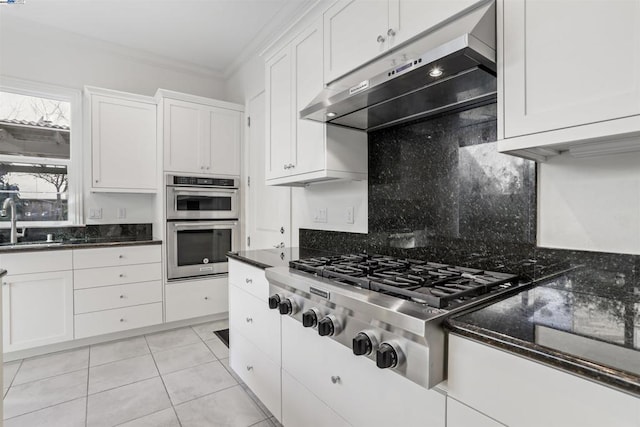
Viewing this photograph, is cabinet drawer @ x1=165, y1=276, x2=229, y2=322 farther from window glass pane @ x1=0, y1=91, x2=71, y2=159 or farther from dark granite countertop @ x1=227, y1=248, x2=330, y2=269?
window glass pane @ x1=0, y1=91, x2=71, y2=159

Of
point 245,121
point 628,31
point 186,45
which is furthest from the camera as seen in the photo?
point 245,121

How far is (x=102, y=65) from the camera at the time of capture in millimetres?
3363

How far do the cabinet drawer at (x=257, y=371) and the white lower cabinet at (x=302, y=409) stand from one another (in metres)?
0.08

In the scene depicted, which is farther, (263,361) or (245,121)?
(245,121)

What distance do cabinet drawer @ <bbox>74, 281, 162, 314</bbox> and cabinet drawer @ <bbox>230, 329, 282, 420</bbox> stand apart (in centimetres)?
133

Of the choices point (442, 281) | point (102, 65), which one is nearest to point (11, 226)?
point (102, 65)

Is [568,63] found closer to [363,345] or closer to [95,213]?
[363,345]

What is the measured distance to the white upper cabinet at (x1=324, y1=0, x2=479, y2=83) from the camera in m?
1.25

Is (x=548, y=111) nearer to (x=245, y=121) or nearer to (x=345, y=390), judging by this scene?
(x=345, y=390)

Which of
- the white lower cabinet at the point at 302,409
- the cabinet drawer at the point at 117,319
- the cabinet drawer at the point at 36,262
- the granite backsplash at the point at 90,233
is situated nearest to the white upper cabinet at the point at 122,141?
the granite backsplash at the point at 90,233

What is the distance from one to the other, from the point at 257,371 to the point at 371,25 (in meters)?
1.95

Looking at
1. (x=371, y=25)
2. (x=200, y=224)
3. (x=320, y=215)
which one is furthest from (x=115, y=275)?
(x=371, y=25)

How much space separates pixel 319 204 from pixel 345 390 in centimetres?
141

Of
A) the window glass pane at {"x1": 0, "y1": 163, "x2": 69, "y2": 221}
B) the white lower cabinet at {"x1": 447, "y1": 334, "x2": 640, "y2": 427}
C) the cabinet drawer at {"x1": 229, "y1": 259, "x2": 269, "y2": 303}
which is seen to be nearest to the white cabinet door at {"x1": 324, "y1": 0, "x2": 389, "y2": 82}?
the cabinet drawer at {"x1": 229, "y1": 259, "x2": 269, "y2": 303}
